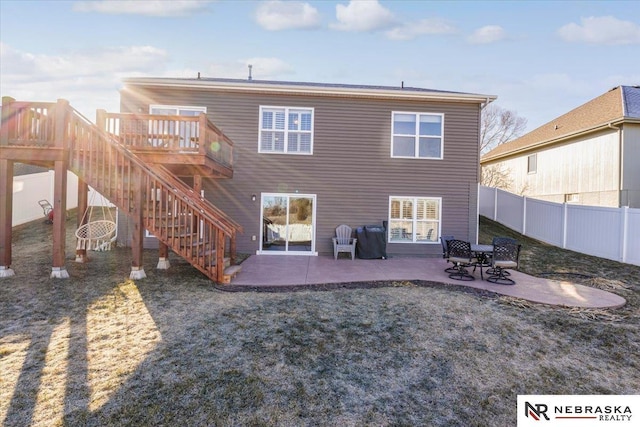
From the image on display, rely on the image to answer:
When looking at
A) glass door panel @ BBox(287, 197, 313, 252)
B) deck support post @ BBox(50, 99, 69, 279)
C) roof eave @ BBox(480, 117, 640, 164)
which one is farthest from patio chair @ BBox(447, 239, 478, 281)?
roof eave @ BBox(480, 117, 640, 164)

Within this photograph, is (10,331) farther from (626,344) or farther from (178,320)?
(626,344)

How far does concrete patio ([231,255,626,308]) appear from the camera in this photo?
607cm

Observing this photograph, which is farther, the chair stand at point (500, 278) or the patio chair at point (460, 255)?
the patio chair at point (460, 255)

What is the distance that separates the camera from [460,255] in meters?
7.23

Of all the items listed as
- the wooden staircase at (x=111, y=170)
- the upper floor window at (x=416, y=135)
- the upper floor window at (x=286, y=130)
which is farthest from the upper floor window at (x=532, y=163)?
the wooden staircase at (x=111, y=170)

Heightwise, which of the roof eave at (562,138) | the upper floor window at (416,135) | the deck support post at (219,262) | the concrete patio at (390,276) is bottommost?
the concrete patio at (390,276)

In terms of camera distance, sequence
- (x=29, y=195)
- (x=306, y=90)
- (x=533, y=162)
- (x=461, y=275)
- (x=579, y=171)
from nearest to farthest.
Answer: (x=461, y=275), (x=306, y=90), (x=29, y=195), (x=579, y=171), (x=533, y=162)

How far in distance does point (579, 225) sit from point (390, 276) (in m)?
7.76

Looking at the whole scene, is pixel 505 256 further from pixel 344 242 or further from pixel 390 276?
pixel 344 242

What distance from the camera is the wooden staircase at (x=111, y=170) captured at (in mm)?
6266

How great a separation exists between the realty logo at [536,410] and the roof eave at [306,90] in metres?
9.08

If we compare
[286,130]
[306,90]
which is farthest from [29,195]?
[306,90]

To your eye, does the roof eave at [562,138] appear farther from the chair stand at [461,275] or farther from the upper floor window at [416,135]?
the chair stand at [461,275]

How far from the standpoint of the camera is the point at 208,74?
13719mm
